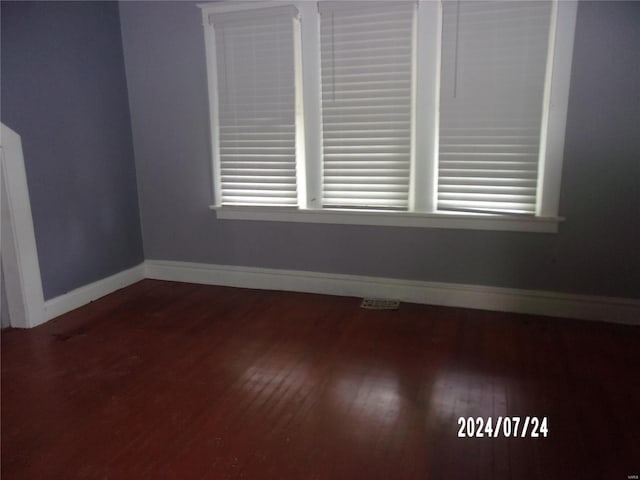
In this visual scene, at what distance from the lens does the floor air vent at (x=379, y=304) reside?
3520mm

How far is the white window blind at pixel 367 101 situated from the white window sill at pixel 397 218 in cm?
9

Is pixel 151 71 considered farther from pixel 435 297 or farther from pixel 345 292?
pixel 435 297

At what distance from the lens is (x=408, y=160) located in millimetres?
3434

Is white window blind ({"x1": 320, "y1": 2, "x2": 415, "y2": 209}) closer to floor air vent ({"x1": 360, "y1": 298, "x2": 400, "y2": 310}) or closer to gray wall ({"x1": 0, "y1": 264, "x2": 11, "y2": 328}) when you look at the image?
floor air vent ({"x1": 360, "y1": 298, "x2": 400, "y2": 310})

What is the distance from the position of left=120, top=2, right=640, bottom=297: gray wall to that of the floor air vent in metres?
0.21

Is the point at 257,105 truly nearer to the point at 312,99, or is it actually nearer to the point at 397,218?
the point at 312,99

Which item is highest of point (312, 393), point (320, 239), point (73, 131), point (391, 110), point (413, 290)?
point (391, 110)

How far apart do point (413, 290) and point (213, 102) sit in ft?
7.13

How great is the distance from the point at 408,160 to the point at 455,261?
0.81 metres

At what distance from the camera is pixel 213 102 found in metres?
3.82

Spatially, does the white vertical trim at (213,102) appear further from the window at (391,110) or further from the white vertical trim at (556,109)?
the white vertical trim at (556,109)

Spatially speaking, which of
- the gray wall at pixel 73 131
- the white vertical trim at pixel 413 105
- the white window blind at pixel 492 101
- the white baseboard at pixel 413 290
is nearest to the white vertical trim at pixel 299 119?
the white baseboard at pixel 413 290

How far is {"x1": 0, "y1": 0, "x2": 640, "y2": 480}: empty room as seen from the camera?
6.96 feet

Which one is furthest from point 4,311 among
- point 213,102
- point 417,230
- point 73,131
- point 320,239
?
point 417,230
